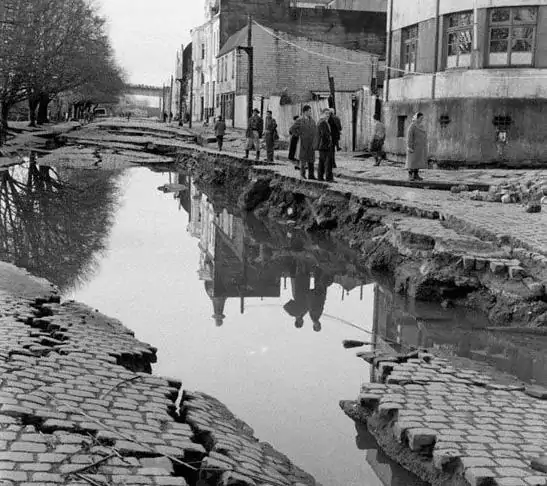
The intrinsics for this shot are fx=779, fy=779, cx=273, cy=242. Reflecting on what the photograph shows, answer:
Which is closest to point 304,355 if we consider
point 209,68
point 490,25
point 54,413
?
point 54,413

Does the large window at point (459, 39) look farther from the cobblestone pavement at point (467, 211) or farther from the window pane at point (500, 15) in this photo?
the cobblestone pavement at point (467, 211)

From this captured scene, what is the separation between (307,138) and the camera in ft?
58.3

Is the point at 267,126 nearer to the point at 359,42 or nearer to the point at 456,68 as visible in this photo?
the point at 456,68

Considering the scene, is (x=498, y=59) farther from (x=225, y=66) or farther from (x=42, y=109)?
(x=42, y=109)

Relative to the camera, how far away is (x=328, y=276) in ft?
40.6

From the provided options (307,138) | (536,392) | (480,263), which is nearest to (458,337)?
(480,263)

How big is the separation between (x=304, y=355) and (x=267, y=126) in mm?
15985

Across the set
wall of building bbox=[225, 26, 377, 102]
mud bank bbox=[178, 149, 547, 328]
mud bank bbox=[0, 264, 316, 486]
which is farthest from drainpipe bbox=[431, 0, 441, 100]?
wall of building bbox=[225, 26, 377, 102]

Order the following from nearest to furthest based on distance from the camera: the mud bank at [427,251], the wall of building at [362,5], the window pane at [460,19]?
the mud bank at [427,251]
the window pane at [460,19]
the wall of building at [362,5]

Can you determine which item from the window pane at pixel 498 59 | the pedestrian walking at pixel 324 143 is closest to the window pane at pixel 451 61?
the window pane at pixel 498 59

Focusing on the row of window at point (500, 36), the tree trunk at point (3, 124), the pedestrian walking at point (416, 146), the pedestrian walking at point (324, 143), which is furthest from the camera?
the tree trunk at point (3, 124)

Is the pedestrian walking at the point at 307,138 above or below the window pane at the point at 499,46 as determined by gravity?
below

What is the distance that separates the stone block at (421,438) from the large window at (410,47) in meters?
20.4

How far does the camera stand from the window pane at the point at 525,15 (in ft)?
67.4
